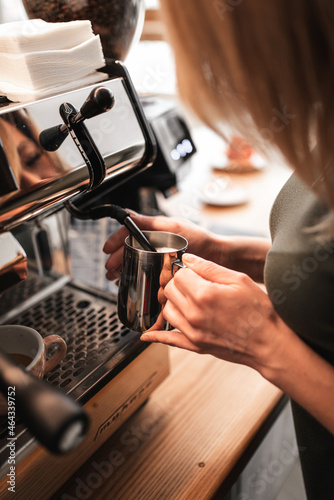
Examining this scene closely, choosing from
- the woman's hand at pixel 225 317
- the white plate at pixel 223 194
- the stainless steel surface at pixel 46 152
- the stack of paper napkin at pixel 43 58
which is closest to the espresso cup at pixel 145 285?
the woman's hand at pixel 225 317

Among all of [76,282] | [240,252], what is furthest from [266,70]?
[76,282]

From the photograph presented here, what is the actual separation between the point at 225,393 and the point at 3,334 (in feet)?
1.30

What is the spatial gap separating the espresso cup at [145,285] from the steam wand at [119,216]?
3 centimetres

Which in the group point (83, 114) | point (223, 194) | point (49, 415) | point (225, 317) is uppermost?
point (83, 114)

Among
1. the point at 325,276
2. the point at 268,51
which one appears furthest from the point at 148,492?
the point at 268,51

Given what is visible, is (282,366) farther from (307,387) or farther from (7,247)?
(7,247)

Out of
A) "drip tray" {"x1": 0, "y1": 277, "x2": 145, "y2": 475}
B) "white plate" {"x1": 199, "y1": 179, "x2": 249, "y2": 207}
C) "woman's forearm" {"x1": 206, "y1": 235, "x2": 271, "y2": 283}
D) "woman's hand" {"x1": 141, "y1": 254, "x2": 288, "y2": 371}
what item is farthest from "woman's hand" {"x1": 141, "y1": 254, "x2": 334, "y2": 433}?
"white plate" {"x1": 199, "y1": 179, "x2": 249, "y2": 207}

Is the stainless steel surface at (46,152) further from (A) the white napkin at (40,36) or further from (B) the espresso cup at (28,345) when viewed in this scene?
(B) the espresso cup at (28,345)

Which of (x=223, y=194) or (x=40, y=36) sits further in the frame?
(x=223, y=194)

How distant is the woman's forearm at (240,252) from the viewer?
800 millimetres

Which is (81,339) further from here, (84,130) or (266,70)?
(266,70)

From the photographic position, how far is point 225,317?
0.53 metres

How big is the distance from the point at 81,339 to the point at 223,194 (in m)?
0.96

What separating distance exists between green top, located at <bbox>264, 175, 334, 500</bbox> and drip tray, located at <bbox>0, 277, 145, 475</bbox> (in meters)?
0.24
